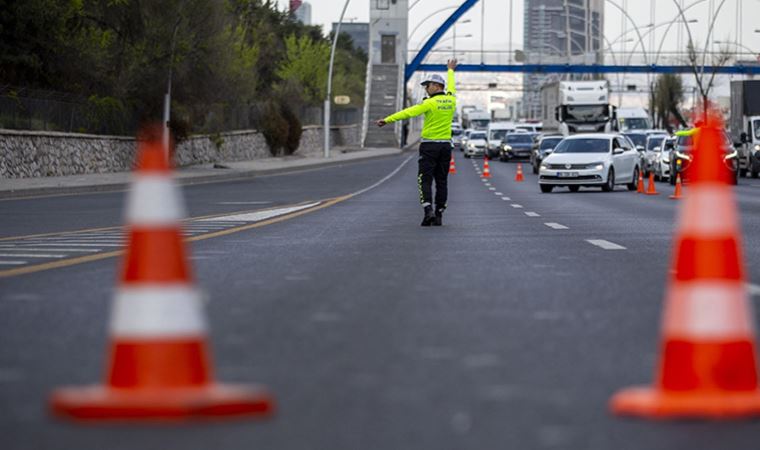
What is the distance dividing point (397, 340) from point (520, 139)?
73724mm

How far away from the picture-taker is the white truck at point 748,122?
167 feet

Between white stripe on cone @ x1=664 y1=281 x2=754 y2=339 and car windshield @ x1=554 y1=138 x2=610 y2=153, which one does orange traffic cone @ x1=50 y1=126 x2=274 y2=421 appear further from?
car windshield @ x1=554 y1=138 x2=610 y2=153

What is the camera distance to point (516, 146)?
79.7 meters

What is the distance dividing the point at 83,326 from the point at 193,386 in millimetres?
2794

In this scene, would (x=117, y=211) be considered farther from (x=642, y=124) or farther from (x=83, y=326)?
(x=642, y=124)

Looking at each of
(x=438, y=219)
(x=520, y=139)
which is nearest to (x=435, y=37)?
(x=520, y=139)

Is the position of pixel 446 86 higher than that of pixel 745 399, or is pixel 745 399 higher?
pixel 446 86

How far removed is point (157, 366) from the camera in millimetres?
5293

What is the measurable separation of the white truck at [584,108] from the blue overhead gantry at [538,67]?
2170 inches

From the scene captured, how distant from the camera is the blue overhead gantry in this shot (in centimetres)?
12888

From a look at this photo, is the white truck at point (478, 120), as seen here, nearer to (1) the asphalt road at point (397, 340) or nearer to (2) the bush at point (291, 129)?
(2) the bush at point (291, 129)

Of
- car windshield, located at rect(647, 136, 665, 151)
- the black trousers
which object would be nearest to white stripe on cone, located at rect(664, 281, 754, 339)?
the black trousers

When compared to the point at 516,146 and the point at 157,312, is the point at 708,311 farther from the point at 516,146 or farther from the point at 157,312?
the point at 516,146

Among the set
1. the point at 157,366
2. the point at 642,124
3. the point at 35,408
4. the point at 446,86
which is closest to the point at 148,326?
the point at 157,366
